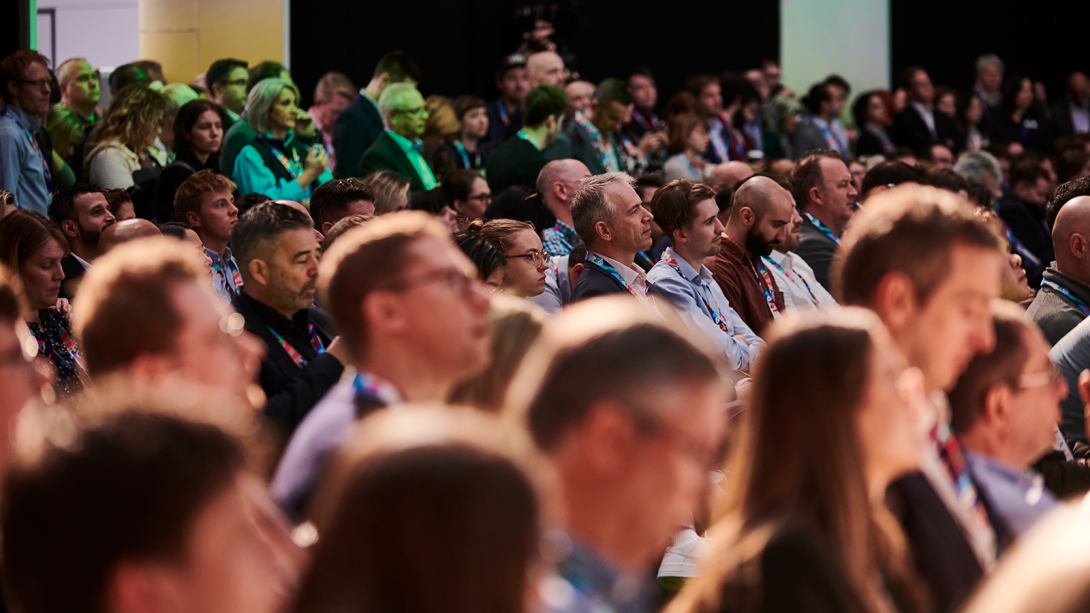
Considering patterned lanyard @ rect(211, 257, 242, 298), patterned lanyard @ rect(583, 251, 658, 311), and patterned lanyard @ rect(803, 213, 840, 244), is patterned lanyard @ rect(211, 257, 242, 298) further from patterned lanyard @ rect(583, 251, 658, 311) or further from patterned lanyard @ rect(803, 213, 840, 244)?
patterned lanyard @ rect(803, 213, 840, 244)

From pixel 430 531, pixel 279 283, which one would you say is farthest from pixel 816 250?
pixel 430 531

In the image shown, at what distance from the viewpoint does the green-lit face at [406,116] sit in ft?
20.8

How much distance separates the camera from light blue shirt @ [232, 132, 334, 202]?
5672 millimetres

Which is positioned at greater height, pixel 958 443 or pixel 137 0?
pixel 137 0

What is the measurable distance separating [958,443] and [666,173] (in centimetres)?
541

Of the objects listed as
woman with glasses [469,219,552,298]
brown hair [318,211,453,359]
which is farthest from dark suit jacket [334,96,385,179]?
brown hair [318,211,453,359]

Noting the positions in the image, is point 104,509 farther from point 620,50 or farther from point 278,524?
point 620,50

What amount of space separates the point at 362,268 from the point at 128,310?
39 cm

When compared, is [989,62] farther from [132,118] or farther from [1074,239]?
[132,118]

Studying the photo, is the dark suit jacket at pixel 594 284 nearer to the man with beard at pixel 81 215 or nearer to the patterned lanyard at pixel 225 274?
the patterned lanyard at pixel 225 274

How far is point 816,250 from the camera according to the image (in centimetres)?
600

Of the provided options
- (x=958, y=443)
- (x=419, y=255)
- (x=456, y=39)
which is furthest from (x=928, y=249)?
(x=456, y=39)

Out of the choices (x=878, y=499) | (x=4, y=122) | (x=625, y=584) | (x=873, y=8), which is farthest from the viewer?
(x=873, y=8)

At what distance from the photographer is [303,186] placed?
590cm
